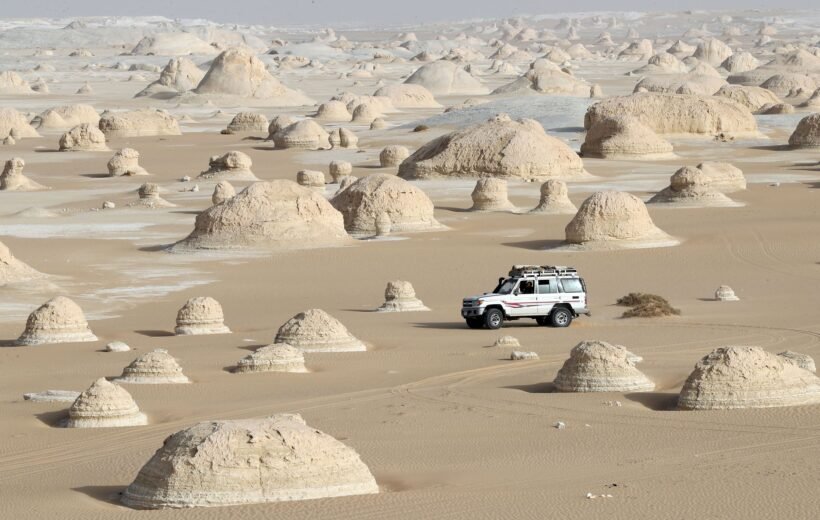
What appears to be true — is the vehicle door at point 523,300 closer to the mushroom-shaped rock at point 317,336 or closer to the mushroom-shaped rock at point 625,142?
the mushroom-shaped rock at point 317,336

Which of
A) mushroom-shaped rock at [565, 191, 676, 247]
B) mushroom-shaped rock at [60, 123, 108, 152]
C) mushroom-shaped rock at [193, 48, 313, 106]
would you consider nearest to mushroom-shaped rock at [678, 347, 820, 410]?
mushroom-shaped rock at [565, 191, 676, 247]

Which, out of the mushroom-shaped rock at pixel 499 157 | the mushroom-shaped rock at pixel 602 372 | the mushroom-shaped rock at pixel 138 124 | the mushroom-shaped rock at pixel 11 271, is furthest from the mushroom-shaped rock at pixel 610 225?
the mushroom-shaped rock at pixel 138 124

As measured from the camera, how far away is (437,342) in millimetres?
20141

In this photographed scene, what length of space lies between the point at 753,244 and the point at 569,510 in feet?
69.0

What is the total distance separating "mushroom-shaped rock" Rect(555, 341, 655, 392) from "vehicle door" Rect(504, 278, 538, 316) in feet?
19.4

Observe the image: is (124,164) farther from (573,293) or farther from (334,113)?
(573,293)

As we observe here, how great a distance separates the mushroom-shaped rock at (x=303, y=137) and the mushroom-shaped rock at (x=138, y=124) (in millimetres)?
7985

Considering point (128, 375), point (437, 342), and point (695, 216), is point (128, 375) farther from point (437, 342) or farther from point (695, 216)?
point (695, 216)

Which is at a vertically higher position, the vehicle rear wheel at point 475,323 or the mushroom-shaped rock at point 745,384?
the mushroom-shaped rock at point 745,384

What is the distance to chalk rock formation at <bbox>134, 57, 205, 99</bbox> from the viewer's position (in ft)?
266

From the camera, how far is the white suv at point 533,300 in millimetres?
21609

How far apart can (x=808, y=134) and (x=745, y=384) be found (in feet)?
115

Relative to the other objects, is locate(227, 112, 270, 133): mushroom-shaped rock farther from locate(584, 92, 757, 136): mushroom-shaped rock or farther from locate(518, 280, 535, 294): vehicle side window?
locate(518, 280, 535, 294): vehicle side window

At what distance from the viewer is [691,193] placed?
117 feet
